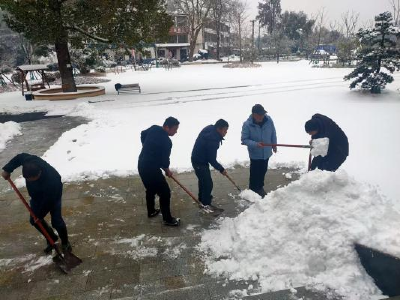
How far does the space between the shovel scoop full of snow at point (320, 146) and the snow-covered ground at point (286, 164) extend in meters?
0.55

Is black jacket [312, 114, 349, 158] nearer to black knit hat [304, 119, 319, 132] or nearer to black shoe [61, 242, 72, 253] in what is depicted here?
black knit hat [304, 119, 319, 132]

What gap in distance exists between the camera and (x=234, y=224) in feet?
14.0

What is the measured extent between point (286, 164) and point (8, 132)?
8212 millimetres

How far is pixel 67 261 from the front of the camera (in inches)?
151

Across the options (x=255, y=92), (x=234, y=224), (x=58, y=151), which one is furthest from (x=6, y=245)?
(x=255, y=92)

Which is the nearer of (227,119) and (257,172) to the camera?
(257,172)

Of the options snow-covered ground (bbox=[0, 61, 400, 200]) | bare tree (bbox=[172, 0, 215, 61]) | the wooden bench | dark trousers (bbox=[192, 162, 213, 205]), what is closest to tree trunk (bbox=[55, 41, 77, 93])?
snow-covered ground (bbox=[0, 61, 400, 200])

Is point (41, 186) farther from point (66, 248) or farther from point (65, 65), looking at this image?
point (65, 65)

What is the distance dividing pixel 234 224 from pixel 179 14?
48.1 meters

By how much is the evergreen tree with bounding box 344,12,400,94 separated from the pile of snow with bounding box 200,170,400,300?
500 inches

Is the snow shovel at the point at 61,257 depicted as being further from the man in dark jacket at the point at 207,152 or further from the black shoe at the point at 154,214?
the man in dark jacket at the point at 207,152

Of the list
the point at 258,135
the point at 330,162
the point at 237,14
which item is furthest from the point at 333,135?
the point at 237,14

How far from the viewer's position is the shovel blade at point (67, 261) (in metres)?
3.79

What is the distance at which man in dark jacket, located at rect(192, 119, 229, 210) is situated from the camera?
4719mm
